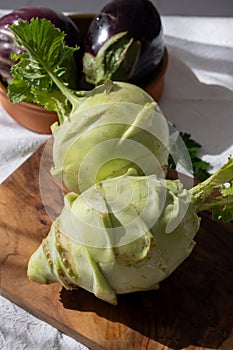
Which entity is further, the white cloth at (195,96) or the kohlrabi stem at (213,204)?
the white cloth at (195,96)

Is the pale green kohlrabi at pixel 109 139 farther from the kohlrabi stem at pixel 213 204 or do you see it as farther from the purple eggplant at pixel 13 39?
the purple eggplant at pixel 13 39

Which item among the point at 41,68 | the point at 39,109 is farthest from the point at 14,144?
the point at 41,68

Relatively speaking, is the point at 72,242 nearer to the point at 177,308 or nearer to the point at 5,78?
the point at 177,308

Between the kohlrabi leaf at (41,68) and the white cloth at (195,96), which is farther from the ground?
the kohlrabi leaf at (41,68)

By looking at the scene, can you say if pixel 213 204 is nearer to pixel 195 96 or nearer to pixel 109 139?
pixel 109 139

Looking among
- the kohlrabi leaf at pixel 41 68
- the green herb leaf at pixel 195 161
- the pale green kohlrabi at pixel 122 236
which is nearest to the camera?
the pale green kohlrabi at pixel 122 236

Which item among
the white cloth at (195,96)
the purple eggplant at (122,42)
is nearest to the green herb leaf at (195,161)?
the white cloth at (195,96)

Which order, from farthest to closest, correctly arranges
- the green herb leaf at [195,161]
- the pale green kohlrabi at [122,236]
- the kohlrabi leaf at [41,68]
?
the green herb leaf at [195,161] < the kohlrabi leaf at [41,68] < the pale green kohlrabi at [122,236]
